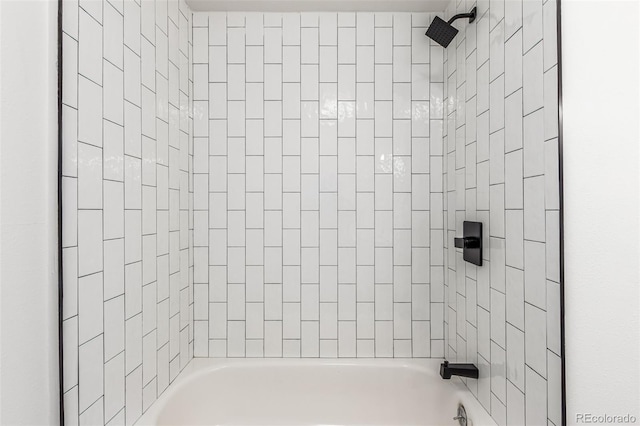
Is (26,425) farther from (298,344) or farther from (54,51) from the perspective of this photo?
(298,344)

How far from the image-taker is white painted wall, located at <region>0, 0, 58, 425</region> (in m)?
0.76

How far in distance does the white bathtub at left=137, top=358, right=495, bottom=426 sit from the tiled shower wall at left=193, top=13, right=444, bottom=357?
69 millimetres

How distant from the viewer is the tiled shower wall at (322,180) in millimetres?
1722

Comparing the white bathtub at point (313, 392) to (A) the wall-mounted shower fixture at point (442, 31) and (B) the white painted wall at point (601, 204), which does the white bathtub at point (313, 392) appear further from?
(A) the wall-mounted shower fixture at point (442, 31)

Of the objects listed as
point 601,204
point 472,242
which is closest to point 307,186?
point 472,242

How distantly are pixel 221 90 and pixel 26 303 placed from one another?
119cm

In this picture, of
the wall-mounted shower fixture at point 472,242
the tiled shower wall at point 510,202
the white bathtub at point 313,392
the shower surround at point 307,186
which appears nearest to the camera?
the tiled shower wall at point 510,202

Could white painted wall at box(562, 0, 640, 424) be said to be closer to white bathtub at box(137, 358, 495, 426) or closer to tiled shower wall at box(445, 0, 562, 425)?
tiled shower wall at box(445, 0, 562, 425)

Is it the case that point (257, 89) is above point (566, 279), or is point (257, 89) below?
above

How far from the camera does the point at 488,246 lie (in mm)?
1200

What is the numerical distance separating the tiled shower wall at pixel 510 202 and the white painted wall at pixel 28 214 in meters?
1.08

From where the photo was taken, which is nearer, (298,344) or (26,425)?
(26,425)

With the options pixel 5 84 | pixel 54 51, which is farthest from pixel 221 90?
pixel 5 84

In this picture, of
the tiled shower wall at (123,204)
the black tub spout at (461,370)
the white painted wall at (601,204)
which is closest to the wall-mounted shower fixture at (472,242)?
the black tub spout at (461,370)
